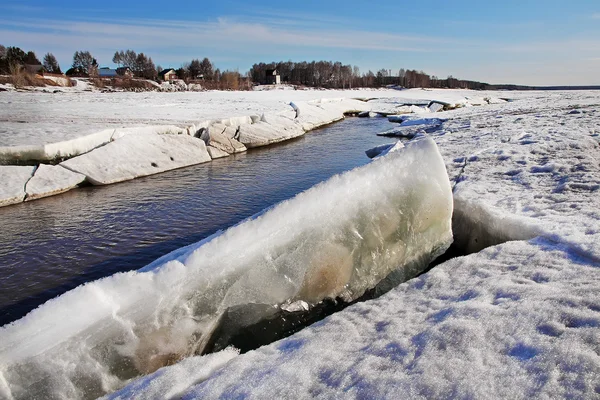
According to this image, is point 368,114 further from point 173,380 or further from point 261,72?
point 261,72

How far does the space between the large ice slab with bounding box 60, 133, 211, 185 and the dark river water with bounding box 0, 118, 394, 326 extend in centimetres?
29

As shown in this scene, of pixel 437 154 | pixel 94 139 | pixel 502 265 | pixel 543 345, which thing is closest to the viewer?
pixel 543 345

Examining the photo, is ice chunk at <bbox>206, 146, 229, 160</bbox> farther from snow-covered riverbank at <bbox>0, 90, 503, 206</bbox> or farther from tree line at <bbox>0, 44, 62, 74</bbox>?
tree line at <bbox>0, 44, 62, 74</bbox>

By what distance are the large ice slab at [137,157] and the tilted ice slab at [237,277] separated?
5.52m

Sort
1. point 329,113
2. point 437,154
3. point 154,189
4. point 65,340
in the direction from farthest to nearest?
point 329,113
point 154,189
point 437,154
point 65,340

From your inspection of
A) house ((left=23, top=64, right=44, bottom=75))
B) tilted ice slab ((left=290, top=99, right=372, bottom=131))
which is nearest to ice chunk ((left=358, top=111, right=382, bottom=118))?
tilted ice slab ((left=290, top=99, right=372, bottom=131))

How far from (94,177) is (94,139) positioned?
1431 millimetres

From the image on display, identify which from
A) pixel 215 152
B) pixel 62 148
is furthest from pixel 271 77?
pixel 62 148

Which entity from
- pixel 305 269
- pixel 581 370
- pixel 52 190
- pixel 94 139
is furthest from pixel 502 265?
pixel 94 139

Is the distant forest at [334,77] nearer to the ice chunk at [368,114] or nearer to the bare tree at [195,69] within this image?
the bare tree at [195,69]

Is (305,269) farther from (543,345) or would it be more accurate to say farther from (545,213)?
(545,213)

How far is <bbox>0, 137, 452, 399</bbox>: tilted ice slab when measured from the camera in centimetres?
192

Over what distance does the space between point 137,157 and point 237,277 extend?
6.61 m

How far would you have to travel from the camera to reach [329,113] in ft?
65.7
